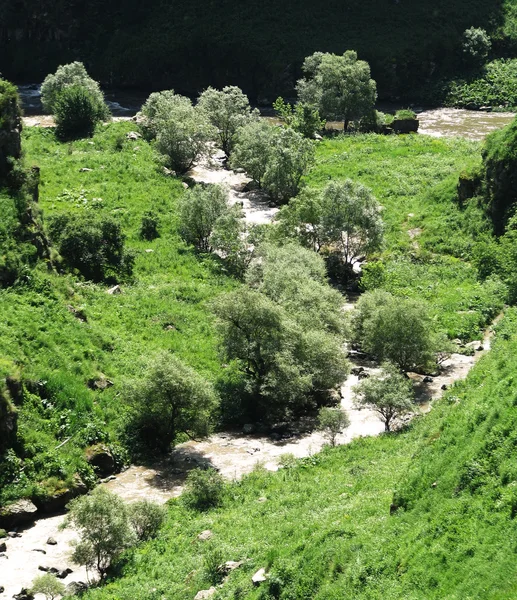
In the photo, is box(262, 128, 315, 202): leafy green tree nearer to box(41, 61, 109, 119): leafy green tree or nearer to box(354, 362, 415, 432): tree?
box(41, 61, 109, 119): leafy green tree

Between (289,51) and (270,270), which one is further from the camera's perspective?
(289,51)

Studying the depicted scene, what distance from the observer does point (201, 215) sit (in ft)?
237

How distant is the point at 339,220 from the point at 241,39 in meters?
80.7

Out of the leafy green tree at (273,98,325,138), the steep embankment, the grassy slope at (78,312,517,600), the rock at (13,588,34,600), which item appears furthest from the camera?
the steep embankment

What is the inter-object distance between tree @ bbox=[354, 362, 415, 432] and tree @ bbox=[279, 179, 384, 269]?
25061 mm

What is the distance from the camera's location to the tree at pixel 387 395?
149ft

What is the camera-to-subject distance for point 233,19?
147750 mm

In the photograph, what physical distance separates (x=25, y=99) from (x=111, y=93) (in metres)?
→ 16.5

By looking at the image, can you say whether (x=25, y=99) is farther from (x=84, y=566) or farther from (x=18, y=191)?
(x=84, y=566)

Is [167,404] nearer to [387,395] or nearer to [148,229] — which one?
[387,395]

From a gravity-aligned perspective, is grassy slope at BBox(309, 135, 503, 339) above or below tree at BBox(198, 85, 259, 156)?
below

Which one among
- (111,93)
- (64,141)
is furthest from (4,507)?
(111,93)

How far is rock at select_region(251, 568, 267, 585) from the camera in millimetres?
29625

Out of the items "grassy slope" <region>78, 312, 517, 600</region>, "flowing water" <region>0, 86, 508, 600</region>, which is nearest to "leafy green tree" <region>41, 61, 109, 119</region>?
"flowing water" <region>0, 86, 508, 600</region>
